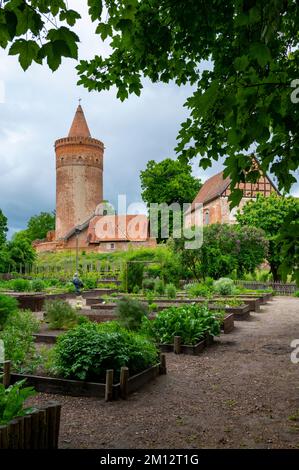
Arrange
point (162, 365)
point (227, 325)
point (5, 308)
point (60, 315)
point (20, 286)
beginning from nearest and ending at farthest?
1. point (162, 365)
2. point (5, 308)
3. point (60, 315)
4. point (227, 325)
5. point (20, 286)

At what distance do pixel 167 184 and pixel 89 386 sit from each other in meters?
49.8

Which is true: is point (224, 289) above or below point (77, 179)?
below

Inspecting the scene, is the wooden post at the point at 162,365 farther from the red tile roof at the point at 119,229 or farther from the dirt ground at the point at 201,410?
the red tile roof at the point at 119,229

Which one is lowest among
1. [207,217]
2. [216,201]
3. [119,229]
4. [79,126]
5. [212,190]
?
[119,229]

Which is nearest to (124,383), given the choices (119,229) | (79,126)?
(119,229)

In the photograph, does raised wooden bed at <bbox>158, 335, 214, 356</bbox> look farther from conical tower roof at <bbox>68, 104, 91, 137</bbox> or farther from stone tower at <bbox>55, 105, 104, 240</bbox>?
conical tower roof at <bbox>68, 104, 91, 137</bbox>

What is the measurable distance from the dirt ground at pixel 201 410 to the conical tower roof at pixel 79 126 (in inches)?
2501

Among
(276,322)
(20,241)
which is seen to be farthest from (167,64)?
(20,241)

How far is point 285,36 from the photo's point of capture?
6.82 metres

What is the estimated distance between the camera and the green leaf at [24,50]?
2627 mm

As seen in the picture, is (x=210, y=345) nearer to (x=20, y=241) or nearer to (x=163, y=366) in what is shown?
(x=163, y=366)

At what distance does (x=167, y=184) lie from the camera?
181ft

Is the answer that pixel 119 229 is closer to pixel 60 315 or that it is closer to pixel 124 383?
pixel 60 315

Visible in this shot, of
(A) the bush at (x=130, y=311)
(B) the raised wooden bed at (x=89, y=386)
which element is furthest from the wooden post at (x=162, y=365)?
(A) the bush at (x=130, y=311)
